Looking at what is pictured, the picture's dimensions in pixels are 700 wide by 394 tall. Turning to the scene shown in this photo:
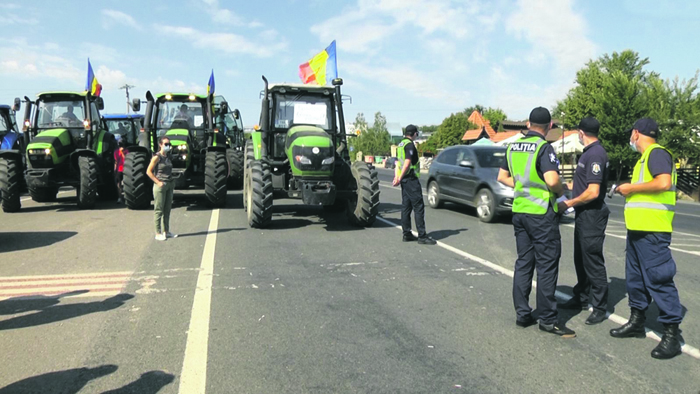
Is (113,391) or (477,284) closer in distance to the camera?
(113,391)

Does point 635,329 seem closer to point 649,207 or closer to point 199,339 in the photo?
point 649,207

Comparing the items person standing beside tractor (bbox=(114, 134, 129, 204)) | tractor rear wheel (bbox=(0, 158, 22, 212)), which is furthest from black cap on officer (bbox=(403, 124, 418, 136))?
tractor rear wheel (bbox=(0, 158, 22, 212))

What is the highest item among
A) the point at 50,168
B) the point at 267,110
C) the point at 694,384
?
the point at 267,110

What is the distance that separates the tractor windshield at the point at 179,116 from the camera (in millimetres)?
14102

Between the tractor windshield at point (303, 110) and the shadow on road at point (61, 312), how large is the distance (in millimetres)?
5907

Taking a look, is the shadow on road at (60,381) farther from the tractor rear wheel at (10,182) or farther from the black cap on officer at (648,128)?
the tractor rear wheel at (10,182)

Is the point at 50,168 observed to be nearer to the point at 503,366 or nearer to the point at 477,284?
the point at 477,284

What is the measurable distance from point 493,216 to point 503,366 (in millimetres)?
7653

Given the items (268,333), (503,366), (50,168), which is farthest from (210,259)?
(50,168)

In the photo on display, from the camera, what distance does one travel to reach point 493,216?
11.2 metres

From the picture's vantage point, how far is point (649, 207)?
425 centimetres

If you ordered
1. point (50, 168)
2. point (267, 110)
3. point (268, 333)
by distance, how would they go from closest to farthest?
point (268, 333), point (267, 110), point (50, 168)

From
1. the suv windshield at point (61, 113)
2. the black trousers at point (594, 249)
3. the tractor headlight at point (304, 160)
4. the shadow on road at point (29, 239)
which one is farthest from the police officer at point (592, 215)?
the suv windshield at point (61, 113)

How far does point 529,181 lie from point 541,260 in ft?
2.26
